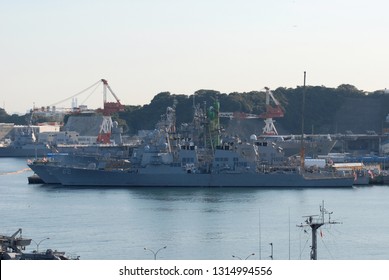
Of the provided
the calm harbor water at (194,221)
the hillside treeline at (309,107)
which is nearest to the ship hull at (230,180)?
the calm harbor water at (194,221)

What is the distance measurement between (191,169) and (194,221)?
19.1 metres

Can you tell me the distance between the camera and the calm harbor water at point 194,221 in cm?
3381

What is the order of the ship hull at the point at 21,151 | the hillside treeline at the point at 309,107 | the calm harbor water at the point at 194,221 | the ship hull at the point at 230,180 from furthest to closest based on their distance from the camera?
1. the hillside treeline at the point at 309,107
2. the ship hull at the point at 21,151
3. the ship hull at the point at 230,180
4. the calm harbor water at the point at 194,221

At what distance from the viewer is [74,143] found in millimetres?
119625

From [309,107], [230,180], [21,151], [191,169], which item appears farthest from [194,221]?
[21,151]

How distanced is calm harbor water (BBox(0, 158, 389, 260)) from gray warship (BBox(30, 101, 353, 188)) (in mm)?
1284

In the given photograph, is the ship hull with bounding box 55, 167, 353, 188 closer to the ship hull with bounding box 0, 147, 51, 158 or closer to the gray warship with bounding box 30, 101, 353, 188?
the gray warship with bounding box 30, 101, 353, 188

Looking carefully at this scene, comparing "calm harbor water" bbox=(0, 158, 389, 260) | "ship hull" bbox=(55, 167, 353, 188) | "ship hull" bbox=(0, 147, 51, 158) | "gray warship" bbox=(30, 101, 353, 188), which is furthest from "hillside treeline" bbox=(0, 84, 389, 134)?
"calm harbor water" bbox=(0, 158, 389, 260)

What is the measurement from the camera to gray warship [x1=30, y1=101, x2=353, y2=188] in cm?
6112

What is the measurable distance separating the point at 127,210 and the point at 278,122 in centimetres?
7000

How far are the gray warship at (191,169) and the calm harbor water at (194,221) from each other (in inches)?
50.6

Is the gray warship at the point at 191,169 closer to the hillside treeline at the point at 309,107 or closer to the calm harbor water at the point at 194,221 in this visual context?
the calm harbor water at the point at 194,221

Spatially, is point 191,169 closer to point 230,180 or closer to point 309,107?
point 230,180
